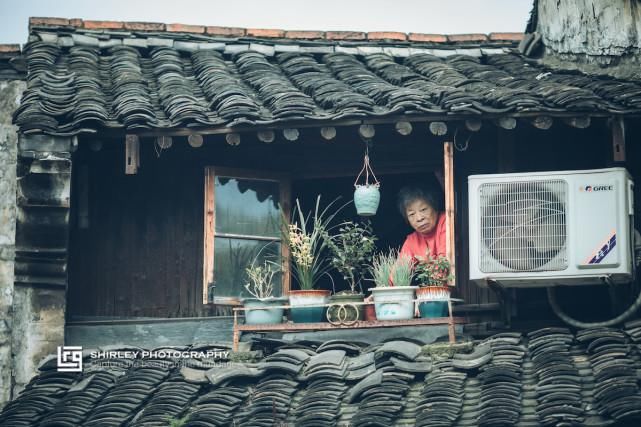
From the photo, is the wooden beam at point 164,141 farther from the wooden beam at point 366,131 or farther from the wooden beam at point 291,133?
the wooden beam at point 366,131

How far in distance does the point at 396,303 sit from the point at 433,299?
→ 34cm

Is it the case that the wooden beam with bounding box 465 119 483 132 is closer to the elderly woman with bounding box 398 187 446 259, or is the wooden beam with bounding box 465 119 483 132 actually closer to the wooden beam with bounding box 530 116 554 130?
the wooden beam with bounding box 530 116 554 130

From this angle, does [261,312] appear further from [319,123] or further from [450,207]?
[450,207]

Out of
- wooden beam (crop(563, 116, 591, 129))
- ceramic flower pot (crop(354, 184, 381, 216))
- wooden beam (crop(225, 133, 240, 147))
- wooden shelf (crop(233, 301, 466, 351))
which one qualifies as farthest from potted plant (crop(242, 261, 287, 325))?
wooden beam (crop(563, 116, 591, 129))

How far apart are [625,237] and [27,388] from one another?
544 cm

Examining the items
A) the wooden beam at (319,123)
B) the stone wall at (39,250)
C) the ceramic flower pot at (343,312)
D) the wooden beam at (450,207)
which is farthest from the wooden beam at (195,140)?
the wooden beam at (450,207)

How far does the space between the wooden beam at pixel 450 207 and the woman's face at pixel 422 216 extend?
83 centimetres

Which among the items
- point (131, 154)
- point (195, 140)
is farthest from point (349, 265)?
point (131, 154)

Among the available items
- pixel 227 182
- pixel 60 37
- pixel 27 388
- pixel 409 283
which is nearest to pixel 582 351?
pixel 409 283

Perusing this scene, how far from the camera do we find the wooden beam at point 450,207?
1294 cm

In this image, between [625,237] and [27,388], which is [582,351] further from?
[27,388]

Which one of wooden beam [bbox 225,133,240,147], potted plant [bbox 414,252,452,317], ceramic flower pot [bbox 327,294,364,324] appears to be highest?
wooden beam [bbox 225,133,240,147]

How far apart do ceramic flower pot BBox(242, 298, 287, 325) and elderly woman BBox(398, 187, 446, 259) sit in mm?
1440

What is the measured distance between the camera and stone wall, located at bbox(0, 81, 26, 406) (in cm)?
1369
